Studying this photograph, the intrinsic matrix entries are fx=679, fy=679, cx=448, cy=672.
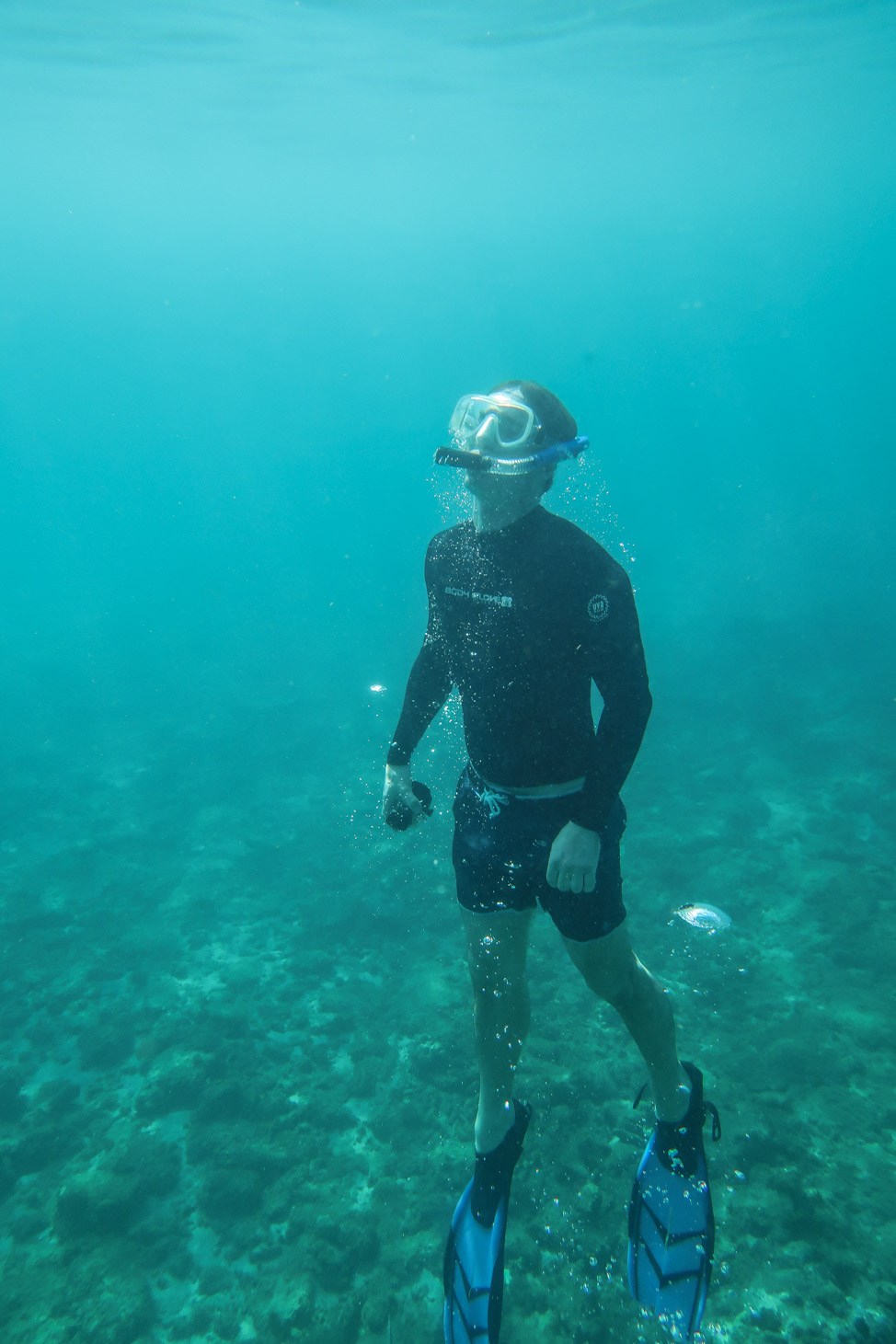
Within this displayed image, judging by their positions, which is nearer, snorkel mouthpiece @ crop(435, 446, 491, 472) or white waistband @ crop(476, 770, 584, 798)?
snorkel mouthpiece @ crop(435, 446, 491, 472)

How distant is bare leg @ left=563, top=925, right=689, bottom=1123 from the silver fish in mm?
4223

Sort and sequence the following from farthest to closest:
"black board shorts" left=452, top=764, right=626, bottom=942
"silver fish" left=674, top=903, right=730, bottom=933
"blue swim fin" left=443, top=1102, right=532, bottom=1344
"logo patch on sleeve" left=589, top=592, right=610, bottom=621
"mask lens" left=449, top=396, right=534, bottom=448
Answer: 1. "silver fish" left=674, top=903, right=730, bottom=933
2. "blue swim fin" left=443, top=1102, right=532, bottom=1344
3. "black board shorts" left=452, top=764, right=626, bottom=942
4. "mask lens" left=449, top=396, right=534, bottom=448
5. "logo patch on sleeve" left=589, top=592, right=610, bottom=621

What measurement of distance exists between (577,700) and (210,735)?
13488 millimetres

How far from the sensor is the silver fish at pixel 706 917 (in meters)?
6.76

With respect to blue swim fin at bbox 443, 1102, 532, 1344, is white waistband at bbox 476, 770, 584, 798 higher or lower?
higher

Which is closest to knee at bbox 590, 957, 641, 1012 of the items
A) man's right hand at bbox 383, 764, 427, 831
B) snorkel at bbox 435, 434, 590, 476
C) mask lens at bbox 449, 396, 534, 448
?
man's right hand at bbox 383, 764, 427, 831

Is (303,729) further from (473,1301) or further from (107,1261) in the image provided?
(473,1301)

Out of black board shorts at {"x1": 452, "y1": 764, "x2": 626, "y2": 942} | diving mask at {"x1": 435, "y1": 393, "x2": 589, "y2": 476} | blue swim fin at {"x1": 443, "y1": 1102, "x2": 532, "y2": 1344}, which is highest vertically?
diving mask at {"x1": 435, "y1": 393, "x2": 589, "y2": 476}

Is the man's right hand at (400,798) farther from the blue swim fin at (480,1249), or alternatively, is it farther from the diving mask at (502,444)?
the blue swim fin at (480,1249)

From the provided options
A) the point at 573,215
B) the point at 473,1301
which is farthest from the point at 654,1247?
the point at 573,215

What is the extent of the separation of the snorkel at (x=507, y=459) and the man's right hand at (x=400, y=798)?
4.10ft

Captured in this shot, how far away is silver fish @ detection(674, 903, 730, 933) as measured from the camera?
6.76m

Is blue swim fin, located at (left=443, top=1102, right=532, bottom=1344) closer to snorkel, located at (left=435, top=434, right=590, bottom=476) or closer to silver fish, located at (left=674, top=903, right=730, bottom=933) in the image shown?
snorkel, located at (left=435, top=434, right=590, bottom=476)

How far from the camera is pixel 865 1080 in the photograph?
4.67 meters
